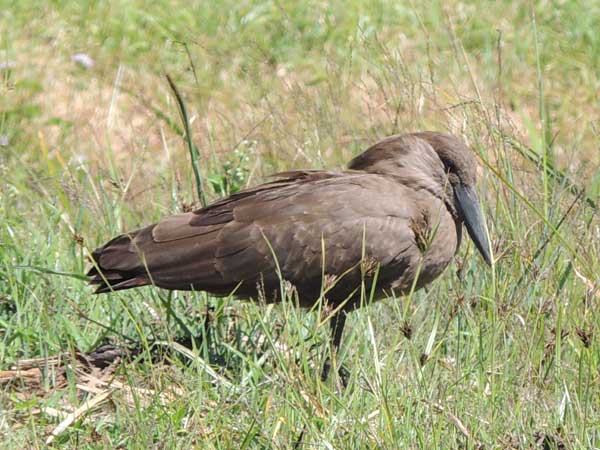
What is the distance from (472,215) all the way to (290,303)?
146cm

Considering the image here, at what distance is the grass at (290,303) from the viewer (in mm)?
3643

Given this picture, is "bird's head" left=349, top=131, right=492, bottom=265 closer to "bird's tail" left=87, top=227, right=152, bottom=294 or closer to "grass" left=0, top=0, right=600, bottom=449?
"grass" left=0, top=0, right=600, bottom=449

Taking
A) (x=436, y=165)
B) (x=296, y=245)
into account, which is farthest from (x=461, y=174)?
(x=296, y=245)

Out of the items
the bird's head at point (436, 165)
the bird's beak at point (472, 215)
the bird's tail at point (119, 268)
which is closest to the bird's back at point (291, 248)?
the bird's tail at point (119, 268)

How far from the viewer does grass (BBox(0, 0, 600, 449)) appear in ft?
12.0

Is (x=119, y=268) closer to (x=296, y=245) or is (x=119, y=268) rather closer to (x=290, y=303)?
(x=296, y=245)

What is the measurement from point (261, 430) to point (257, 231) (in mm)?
1256

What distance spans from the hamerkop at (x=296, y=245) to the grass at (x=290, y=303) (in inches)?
5.2

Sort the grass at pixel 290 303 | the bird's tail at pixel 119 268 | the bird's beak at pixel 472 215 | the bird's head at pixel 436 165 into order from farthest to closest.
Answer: the bird's head at pixel 436 165 → the bird's beak at pixel 472 215 → the bird's tail at pixel 119 268 → the grass at pixel 290 303

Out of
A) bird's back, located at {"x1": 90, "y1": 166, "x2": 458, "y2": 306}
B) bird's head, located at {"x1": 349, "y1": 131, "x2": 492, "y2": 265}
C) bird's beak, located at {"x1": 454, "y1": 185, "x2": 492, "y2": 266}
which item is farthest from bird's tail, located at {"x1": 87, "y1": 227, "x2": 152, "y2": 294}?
bird's beak, located at {"x1": 454, "y1": 185, "x2": 492, "y2": 266}

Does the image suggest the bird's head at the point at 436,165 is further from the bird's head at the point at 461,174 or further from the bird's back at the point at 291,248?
the bird's back at the point at 291,248

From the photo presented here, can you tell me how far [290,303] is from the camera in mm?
3623

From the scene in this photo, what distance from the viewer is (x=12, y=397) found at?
4.10 meters

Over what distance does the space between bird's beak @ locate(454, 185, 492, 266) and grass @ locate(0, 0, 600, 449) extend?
10 cm
